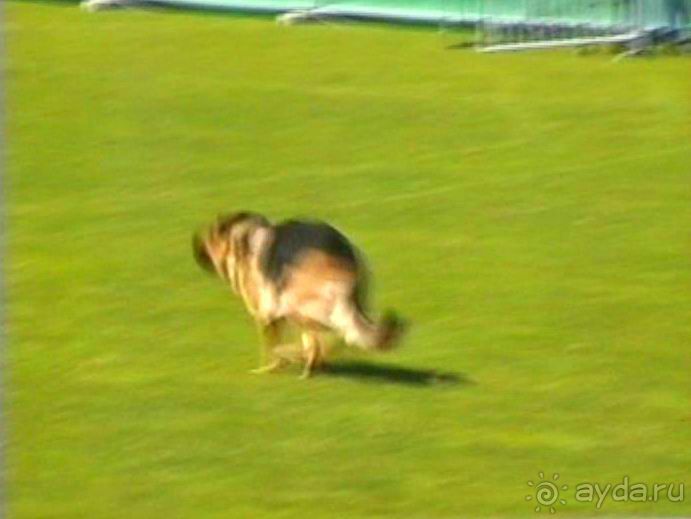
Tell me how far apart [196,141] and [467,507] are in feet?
3.92

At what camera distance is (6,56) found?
6.29 m

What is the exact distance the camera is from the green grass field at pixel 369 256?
251 inches

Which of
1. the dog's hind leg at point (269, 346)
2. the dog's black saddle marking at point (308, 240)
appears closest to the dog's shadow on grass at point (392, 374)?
the dog's hind leg at point (269, 346)

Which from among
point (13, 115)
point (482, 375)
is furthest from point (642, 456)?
point (13, 115)

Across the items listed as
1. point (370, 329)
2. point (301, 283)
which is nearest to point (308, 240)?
point (301, 283)

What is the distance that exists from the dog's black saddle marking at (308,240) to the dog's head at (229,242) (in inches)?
1.9

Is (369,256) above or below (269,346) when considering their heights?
above

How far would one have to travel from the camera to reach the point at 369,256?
6.58 m

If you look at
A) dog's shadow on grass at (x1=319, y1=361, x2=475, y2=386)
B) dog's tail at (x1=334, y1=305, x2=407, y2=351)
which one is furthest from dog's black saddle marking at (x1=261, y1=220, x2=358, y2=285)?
dog's shadow on grass at (x1=319, y1=361, x2=475, y2=386)

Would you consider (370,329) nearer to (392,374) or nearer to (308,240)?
(392,374)

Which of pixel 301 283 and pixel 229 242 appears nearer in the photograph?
pixel 229 242

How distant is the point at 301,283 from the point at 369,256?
196 mm

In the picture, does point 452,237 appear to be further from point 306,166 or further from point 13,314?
point 13,314

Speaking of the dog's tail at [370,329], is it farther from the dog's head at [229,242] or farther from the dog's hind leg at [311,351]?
the dog's head at [229,242]
